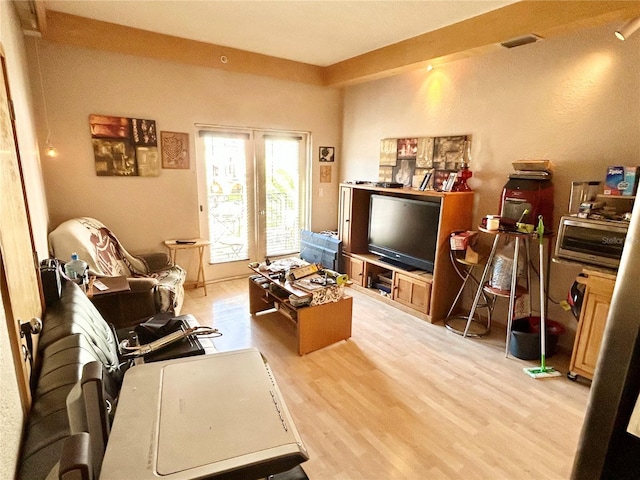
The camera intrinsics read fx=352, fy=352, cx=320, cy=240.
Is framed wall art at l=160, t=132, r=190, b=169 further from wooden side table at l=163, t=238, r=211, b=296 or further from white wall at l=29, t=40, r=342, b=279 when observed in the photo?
wooden side table at l=163, t=238, r=211, b=296

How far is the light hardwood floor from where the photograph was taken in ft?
6.16

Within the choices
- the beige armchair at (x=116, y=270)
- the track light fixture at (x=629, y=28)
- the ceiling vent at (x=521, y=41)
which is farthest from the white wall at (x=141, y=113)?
the track light fixture at (x=629, y=28)

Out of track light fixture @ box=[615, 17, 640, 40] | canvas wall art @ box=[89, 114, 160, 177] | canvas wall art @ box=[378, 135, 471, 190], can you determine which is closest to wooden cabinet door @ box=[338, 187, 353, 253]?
canvas wall art @ box=[378, 135, 471, 190]

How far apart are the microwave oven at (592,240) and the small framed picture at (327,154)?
3.28 meters

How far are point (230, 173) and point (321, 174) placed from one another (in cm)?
136

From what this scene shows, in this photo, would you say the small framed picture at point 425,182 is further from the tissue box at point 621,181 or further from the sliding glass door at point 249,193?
the sliding glass door at point 249,193

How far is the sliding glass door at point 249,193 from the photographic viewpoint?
4371 millimetres

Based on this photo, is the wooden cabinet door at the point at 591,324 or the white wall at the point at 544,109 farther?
the white wall at the point at 544,109

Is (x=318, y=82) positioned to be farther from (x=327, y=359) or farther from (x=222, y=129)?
(x=327, y=359)

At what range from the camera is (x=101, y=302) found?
104 inches

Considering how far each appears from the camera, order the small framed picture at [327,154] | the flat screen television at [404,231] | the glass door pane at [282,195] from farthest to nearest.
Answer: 1. the small framed picture at [327,154]
2. the glass door pane at [282,195]
3. the flat screen television at [404,231]

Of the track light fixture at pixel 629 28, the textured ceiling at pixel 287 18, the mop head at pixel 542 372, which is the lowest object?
the mop head at pixel 542 372

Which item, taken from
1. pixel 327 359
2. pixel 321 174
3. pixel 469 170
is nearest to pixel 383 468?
pixel 327 359

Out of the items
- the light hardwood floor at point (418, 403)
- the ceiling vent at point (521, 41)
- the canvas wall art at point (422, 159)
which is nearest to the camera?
the light hardwood floor at point (418, 403)
